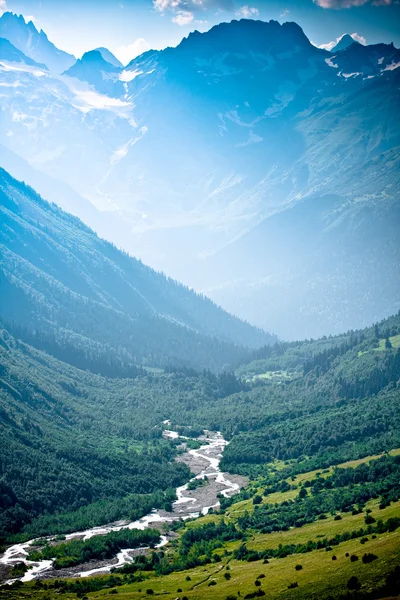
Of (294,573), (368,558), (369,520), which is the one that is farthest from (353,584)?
(369,520)

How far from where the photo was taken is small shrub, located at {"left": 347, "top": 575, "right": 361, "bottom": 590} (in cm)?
11938

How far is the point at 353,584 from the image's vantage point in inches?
4724

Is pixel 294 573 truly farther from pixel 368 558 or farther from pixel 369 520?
pixel 369 520

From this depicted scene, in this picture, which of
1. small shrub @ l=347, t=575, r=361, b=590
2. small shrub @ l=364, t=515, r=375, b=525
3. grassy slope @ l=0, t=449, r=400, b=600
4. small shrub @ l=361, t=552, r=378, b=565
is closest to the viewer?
small shrub @ l=347, t=575, r=361, b=590

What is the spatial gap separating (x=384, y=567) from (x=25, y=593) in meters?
78.8

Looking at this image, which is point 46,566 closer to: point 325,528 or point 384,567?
point 325,528

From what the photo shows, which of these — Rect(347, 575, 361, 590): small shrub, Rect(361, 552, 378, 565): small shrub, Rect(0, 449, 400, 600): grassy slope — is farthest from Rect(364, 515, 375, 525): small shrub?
Rect(347, 575, 361, 590): small shrub

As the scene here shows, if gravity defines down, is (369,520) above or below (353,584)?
above

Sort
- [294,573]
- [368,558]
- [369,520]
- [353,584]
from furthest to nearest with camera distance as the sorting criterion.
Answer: [369,520] < [294,573] < [368,558] < [353,584]

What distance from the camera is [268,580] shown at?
14038 cm

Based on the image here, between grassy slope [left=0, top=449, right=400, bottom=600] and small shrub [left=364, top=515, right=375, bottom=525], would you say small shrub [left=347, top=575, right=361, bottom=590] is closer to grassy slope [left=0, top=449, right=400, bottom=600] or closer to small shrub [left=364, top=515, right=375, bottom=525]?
grassy slope [left=0, top=449, right=400, bottom=600]

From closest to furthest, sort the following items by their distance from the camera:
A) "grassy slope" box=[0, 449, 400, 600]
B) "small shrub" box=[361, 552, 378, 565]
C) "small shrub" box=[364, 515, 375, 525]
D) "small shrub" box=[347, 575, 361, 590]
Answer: "small shrub" box=[347, 575, 361, 590] < "grassy slope" box=[0, 449, 400, 600] < "small shrub" box=[361, 552, 378, 565] < "small shrub" box=[364, 515, 375, 525]

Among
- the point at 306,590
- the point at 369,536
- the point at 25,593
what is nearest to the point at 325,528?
the point at 369,536

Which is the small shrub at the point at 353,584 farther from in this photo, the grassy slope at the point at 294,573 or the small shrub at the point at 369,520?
the small shrub at the point at 369,520
